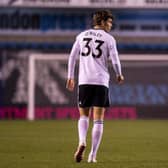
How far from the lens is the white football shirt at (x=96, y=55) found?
29.2 feet

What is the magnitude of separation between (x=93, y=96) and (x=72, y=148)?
274cm

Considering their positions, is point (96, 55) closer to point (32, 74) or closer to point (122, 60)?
point (32, 74)

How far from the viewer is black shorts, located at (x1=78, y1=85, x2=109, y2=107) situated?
886 centimetres

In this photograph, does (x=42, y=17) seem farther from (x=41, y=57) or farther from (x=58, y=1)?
(x=41, y=57)

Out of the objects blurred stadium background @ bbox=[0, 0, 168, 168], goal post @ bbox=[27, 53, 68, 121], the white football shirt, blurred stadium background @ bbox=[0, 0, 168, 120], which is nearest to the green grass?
blurred stadium background @ bbox=[0, 0, 168, 168]

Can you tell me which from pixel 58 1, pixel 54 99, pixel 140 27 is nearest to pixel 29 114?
pixel 54 99

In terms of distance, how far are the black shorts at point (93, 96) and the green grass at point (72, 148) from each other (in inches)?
28.2

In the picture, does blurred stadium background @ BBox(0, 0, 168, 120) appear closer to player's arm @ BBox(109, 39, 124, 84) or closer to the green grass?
the green grass

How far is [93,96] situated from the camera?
8930 mm

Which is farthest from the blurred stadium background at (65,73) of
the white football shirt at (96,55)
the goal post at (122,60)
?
the white football shirt at (96,55)

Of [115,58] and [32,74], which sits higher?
[115,58]

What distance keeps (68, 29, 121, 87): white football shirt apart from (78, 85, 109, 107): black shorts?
61 mm

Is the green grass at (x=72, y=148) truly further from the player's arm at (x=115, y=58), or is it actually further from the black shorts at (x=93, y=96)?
the player's arm at (x=115, y=58)

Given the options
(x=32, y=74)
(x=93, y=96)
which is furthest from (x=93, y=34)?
(x=32, y=74)
